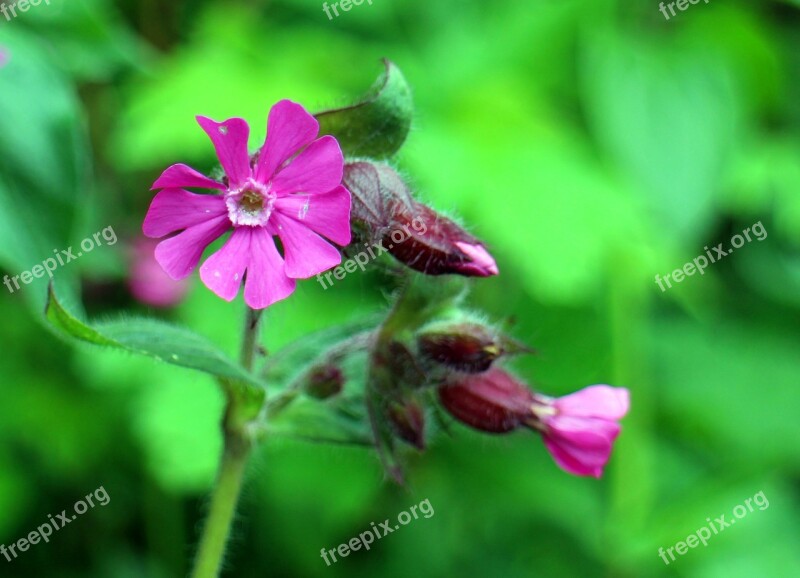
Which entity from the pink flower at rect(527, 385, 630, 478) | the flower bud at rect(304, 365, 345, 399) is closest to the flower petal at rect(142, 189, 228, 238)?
the flower bud at rect(304, 365, 345, 399)

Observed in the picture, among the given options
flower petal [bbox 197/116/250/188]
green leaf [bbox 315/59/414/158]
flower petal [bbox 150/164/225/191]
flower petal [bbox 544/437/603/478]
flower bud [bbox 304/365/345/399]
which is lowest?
flower petal [bbox 544/437/603/478]

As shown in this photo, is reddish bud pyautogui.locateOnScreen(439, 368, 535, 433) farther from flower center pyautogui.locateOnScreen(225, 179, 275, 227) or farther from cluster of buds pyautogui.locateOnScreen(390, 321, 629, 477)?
flower center pyautogui.locateOnScreen(225, 179, 275, 227)

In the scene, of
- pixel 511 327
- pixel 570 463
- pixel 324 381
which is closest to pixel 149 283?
pixel 511 327

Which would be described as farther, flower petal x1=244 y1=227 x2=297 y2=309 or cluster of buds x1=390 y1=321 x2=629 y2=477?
cluster of buds x1=390 y1=321 x2=629 y2=477

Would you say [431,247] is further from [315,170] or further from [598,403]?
[598,403]

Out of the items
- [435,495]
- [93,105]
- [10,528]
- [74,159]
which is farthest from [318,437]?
[93,105]

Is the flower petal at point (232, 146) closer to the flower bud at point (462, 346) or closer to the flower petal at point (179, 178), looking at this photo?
the flower petal at point (179, 178)

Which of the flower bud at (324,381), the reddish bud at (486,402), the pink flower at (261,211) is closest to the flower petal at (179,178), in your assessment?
the pink flower at (261,211)
